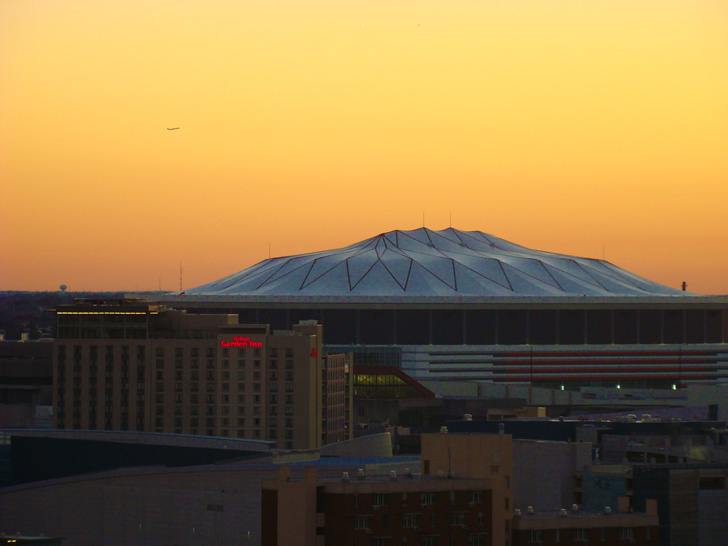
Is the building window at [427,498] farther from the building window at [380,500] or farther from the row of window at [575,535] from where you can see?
the row of window at [575,535]

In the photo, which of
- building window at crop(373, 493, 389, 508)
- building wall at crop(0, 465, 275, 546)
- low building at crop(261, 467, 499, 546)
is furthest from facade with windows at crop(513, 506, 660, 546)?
building wall at crop(0, 465, 275, 546)

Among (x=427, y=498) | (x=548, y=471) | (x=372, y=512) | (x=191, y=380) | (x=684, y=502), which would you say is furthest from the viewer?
(x=191, y=380)

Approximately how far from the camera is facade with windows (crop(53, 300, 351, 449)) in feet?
459

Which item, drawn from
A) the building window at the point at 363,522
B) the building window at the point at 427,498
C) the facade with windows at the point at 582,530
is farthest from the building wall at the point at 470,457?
the building window at the point at 363,522

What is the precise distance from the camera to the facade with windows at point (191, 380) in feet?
459

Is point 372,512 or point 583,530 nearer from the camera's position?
point 372,512

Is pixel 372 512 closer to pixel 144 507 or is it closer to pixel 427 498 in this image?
pixel 427 498

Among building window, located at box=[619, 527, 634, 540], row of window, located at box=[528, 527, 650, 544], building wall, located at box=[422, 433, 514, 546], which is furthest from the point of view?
building wall, located at box=[422, 433, 514, 546]

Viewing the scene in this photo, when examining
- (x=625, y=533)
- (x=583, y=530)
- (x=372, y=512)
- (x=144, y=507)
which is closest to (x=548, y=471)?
(x=625, y=533)

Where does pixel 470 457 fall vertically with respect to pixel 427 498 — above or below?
above

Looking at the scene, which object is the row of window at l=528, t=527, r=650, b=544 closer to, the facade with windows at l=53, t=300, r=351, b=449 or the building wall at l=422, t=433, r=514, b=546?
the building wall at l=422, t=433, r=514, b=546

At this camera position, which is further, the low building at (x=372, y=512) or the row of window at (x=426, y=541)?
the row of window at (x=426, y=541)

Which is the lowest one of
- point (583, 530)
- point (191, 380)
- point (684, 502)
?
point (583, 530)

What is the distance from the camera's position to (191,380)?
143m
